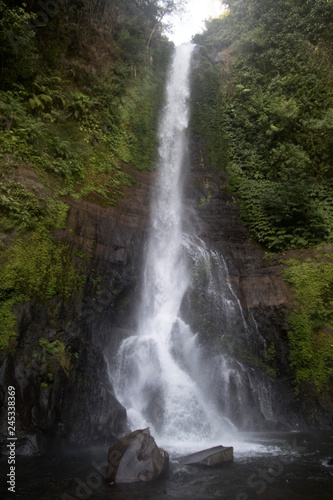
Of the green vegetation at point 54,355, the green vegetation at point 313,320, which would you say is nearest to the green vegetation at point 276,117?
the green vegetation at point 313,320

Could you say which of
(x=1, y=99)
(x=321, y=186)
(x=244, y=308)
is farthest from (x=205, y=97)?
(x=244, y=308)

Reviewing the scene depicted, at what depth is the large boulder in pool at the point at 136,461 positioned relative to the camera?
17.1 ft

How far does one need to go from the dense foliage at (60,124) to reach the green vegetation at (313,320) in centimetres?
710

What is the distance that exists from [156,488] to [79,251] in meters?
6.40

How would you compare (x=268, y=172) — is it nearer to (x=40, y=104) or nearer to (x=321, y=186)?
(x=321, y=186)

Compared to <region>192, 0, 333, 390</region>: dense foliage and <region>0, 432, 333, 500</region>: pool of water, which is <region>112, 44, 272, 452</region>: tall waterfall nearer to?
<region>0, 432, 333, 500</region>: pool of water

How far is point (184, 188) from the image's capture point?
1470 centimetres

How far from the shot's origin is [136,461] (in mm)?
5371

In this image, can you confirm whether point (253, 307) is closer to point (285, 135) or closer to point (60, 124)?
point (285, 135)

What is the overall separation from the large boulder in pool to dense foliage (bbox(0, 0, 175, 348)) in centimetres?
343

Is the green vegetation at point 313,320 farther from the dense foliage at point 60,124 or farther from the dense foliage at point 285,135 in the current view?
the dense foliage at point 60,124

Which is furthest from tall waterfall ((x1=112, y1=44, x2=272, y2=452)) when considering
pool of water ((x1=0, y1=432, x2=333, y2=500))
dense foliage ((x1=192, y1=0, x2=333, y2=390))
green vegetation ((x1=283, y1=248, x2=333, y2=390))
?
dense foliage ((x1=192, y1=0, x2=333, y2=390))

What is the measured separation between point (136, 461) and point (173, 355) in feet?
13.7

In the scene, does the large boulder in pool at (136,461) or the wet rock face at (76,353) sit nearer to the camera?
the large boulder in pool at (136,461)
